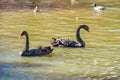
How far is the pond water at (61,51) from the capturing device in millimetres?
12700

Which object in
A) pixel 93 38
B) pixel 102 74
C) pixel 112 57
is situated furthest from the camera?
pixel 93 38

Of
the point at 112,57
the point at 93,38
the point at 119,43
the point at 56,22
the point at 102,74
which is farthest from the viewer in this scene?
the point at 56,22

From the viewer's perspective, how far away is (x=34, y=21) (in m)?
24.0

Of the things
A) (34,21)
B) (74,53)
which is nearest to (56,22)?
(34,21)

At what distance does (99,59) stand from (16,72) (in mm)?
2872

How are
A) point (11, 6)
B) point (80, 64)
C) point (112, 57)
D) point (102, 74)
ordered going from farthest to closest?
point (11, 6) → point (112, 57) → point (80, 64) → point (102, 74)

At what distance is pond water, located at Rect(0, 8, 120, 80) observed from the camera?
1270 centimetres

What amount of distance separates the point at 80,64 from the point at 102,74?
4.35ft

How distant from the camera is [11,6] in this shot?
32031 millimetres

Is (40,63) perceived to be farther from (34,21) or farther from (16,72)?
(34,21)

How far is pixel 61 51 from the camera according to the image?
16.1m

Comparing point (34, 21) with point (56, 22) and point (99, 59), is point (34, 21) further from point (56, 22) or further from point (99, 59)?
point (99, 59)

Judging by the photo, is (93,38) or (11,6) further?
(11,6)

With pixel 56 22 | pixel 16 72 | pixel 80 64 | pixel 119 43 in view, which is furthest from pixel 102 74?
pixel 56 22
